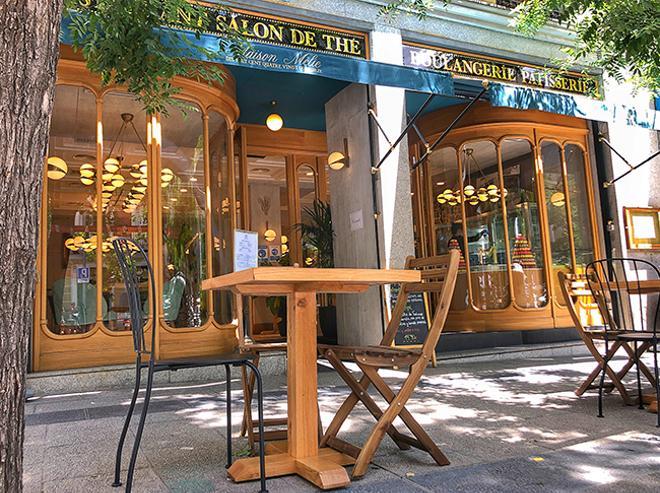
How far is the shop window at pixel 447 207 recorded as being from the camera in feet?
27.6

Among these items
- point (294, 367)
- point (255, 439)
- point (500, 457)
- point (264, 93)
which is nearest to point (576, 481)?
point (500, 457)

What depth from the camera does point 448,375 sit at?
5.45 m

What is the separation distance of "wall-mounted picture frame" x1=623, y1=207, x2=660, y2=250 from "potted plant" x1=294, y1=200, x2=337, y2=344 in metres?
4.32

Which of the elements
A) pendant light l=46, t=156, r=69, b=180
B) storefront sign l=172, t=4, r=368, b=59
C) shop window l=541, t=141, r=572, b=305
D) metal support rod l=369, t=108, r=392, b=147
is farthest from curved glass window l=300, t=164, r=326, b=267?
pendant light l=46, t=156, r=69, b=180

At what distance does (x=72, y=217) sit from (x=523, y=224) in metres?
6.03

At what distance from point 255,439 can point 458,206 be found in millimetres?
6347

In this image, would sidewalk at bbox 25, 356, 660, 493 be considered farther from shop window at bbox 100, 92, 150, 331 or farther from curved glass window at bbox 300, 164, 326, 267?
curved glass window at bbox 300, 164, 326, 267

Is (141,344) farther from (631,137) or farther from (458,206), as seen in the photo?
(631,137)

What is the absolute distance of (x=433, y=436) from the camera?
3055 millimetres

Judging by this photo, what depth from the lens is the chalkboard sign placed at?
19.9ft

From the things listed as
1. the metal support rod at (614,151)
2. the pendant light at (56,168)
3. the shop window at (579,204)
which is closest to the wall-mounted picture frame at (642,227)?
the shop window at (579,204)

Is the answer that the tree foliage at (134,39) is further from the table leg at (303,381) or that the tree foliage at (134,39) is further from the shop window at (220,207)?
the table leg at (303,381)

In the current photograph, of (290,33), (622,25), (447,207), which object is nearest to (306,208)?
(447,207)

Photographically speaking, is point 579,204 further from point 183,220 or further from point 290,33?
point 183,220
